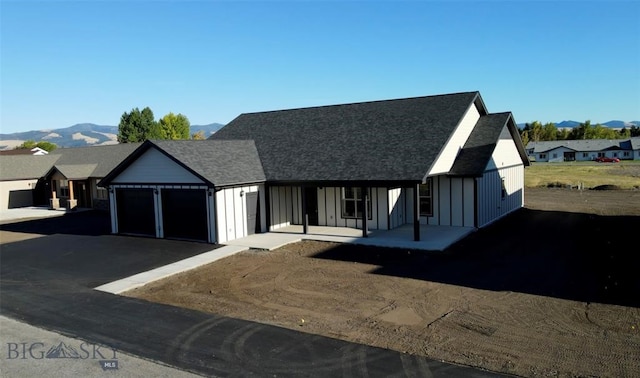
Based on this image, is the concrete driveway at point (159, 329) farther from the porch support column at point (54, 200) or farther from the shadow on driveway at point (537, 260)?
the porch support column at point (54, 200)

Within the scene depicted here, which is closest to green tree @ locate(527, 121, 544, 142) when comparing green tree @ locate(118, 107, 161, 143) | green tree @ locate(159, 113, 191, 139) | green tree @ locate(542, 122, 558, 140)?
green tree @ locate(542, 122, 558, 140)

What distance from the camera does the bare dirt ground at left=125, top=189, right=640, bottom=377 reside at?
8.72 m

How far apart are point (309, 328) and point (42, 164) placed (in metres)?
39.9

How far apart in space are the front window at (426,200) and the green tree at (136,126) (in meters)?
78.4

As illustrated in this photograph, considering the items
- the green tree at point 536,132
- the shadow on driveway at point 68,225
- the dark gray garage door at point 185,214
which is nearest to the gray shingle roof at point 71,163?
the shadow on driveway at point 68,225

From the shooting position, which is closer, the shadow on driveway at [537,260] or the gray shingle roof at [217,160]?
the shadow on driveway at [537,260]

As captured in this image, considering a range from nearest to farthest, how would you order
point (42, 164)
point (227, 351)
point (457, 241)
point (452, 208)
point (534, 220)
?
point (227, 351) → point (457, 241) → point (452, 208) → point (534, 220) → point (42, 164)

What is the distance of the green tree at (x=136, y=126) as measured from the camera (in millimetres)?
91625

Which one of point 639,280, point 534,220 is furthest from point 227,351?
point 534,220

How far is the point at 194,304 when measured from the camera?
12.2 meters

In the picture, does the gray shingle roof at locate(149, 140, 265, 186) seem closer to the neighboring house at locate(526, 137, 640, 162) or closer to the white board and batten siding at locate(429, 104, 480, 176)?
the white board and batten siding at locate(429, 104, 480, 176)

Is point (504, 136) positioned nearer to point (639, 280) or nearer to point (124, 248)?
point (639, 280)

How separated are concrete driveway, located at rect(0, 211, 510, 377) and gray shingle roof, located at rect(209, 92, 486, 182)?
6.57 metres

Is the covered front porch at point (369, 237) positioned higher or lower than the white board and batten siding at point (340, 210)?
lower
